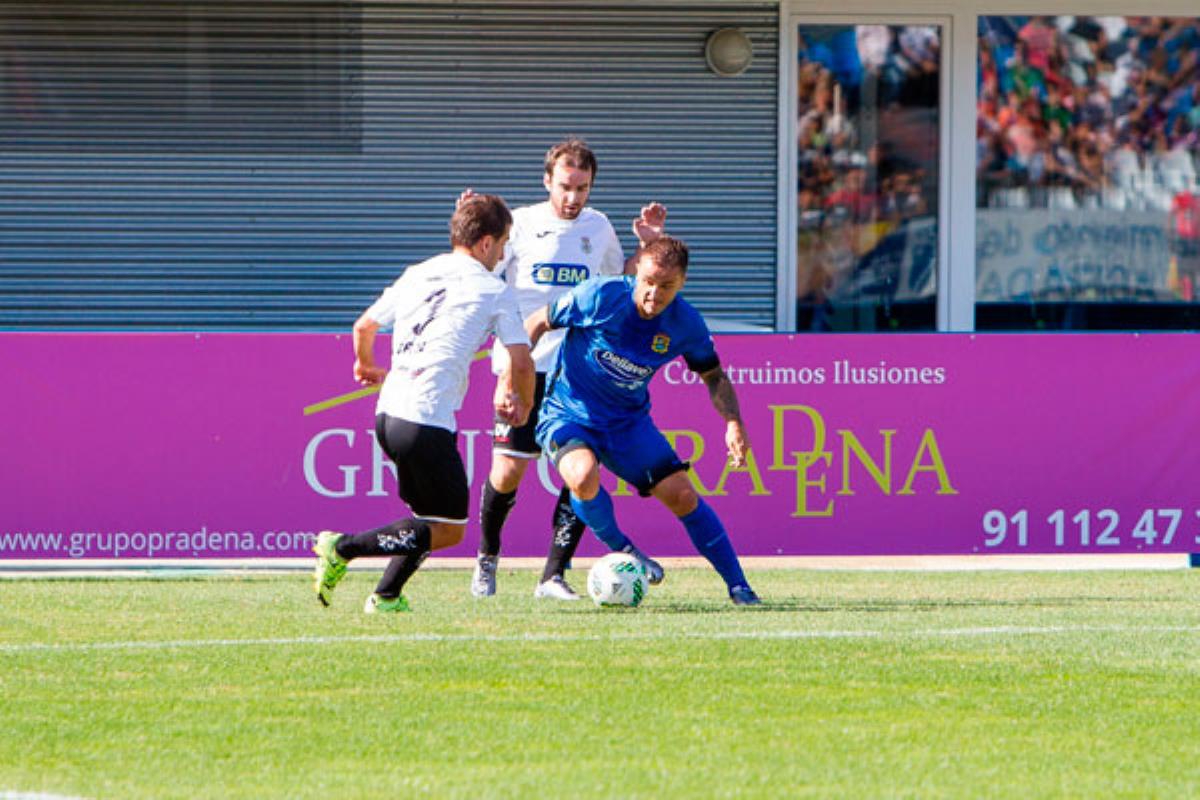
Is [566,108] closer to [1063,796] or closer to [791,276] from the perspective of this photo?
[791,276]

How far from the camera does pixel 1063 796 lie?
550 cm

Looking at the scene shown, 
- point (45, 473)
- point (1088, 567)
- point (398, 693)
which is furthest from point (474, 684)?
point (1088, 567)

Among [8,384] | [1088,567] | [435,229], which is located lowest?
[1088,567]

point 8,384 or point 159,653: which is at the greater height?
point 8,384

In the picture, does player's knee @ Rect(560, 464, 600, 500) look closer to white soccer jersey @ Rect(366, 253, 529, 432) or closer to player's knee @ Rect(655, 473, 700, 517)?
player's knee @ Rect(655, 473, 700, 517)

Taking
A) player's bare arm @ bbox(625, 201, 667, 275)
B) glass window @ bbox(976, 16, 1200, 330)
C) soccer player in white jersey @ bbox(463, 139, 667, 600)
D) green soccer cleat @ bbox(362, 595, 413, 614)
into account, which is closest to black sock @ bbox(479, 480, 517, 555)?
soccer player in white jersey @ bbox(463, 139, 667, 600)

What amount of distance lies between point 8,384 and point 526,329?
4.26 meters

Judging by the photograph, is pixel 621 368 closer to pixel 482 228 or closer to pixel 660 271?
pixel 660 271

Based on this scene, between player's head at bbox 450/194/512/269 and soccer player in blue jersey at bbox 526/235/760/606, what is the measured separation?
0.48 meters

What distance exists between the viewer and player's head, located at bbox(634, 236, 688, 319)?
9.08m

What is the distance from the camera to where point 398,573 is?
30.2 feet

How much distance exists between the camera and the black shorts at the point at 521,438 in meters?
10.1

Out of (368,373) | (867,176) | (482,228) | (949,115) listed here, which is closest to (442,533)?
(368,373)

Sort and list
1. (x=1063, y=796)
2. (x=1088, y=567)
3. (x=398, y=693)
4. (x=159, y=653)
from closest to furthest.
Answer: (x=1063, y=796)
(x=398, y=693)
(x=159, y=653)
(x=1088, y=567)
